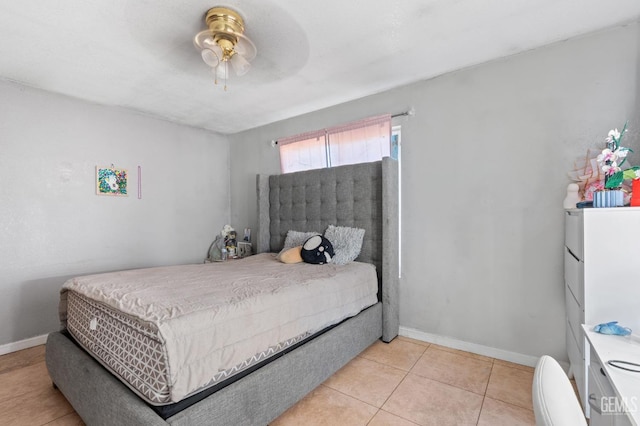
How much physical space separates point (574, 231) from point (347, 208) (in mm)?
1769

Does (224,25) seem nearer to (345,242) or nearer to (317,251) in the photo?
(317,251)

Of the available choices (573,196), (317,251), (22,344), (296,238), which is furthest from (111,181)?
(573,196)

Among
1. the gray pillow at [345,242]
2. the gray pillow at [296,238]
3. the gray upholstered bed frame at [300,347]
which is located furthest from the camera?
the gray pillow at [296,238]

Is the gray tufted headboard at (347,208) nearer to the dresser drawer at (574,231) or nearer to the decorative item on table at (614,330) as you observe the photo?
the dresser drawer at (574,231)

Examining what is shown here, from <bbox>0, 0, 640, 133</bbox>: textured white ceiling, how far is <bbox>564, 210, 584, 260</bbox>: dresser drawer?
49.9 inches

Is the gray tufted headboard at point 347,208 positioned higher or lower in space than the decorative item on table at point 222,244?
higher

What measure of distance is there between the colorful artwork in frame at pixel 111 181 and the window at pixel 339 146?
1.84 metres

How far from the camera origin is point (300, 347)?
69.3 inches

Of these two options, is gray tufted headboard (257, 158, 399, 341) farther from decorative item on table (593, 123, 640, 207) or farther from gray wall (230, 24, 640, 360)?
decorative item on table (593, 123, 640, 207)

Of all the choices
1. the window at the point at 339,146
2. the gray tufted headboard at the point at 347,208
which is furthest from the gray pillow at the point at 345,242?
the window at the point at 339,146

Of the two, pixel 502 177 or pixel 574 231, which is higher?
pixel 502 177

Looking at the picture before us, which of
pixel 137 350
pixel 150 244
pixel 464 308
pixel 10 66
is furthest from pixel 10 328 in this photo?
pixel 464 308

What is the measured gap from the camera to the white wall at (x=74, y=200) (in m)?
2.63

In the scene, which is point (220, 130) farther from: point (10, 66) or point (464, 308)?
point (464, 308)
